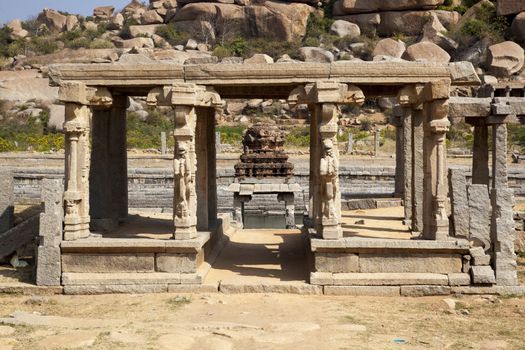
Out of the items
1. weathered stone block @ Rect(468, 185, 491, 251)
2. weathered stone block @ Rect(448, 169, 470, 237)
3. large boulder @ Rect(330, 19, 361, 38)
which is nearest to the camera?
weathered stone block @ Rect(448, 169, 470, 237)

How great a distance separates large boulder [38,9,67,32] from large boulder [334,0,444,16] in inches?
1325

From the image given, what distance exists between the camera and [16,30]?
65188mm

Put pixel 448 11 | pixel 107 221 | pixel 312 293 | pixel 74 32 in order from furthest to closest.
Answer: pixel 74 32, pixel 448 11, pixel 107 221, pixel 312 293

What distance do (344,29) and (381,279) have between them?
4595cm

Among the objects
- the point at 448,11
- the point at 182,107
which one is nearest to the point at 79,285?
the point at 182,107

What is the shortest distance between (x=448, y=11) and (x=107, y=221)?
45.1m

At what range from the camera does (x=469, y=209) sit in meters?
9.53

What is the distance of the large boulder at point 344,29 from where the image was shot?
5144cm

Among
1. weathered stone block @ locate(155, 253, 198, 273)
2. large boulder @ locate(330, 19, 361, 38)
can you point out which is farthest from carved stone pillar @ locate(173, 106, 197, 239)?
large boulder @ locate(330, 19, 361, 38)

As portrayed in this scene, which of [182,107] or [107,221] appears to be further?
[107,221]

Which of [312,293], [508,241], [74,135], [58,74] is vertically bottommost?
[312,293]

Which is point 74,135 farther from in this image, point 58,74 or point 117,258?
point 117,258

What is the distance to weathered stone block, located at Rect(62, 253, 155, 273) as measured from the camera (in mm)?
9023

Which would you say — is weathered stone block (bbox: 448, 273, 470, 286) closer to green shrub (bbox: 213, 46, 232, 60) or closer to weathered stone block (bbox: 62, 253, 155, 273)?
weathered stone block (bbox: 62, 253, 155, 273)
